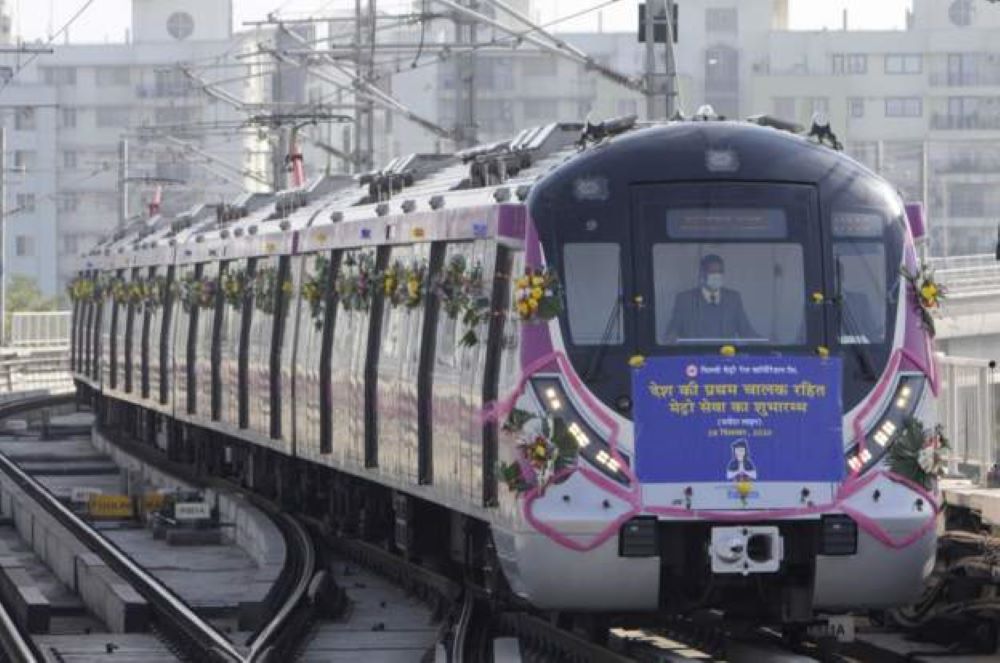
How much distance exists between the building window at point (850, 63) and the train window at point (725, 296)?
104 m

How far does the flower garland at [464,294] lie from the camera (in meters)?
17.1

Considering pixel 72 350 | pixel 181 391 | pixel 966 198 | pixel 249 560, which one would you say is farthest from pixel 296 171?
pixel 966 198

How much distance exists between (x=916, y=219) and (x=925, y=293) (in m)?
0.64

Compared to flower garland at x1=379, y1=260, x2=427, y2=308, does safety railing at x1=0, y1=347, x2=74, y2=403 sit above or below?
below

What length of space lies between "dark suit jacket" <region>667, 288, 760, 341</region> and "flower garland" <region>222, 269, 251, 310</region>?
13.3 meters

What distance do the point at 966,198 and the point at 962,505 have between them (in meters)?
97.0

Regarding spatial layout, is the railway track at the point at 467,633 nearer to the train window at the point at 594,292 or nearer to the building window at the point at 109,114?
the train window at the point at 594,292

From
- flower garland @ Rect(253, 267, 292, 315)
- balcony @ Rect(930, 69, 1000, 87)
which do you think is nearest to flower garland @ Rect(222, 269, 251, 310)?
flower garland @ Rect(253, 267, 292, 315)

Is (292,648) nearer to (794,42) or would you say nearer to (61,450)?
(61,450)

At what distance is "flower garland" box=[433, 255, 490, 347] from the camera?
1708 cm

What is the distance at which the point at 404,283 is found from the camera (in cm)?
1975

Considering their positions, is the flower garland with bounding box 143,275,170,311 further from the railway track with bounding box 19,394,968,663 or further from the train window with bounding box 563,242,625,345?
the train window with bounding box 563,242,625,345

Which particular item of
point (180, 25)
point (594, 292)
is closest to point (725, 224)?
point (594, 292)

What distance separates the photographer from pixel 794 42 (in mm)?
119312
